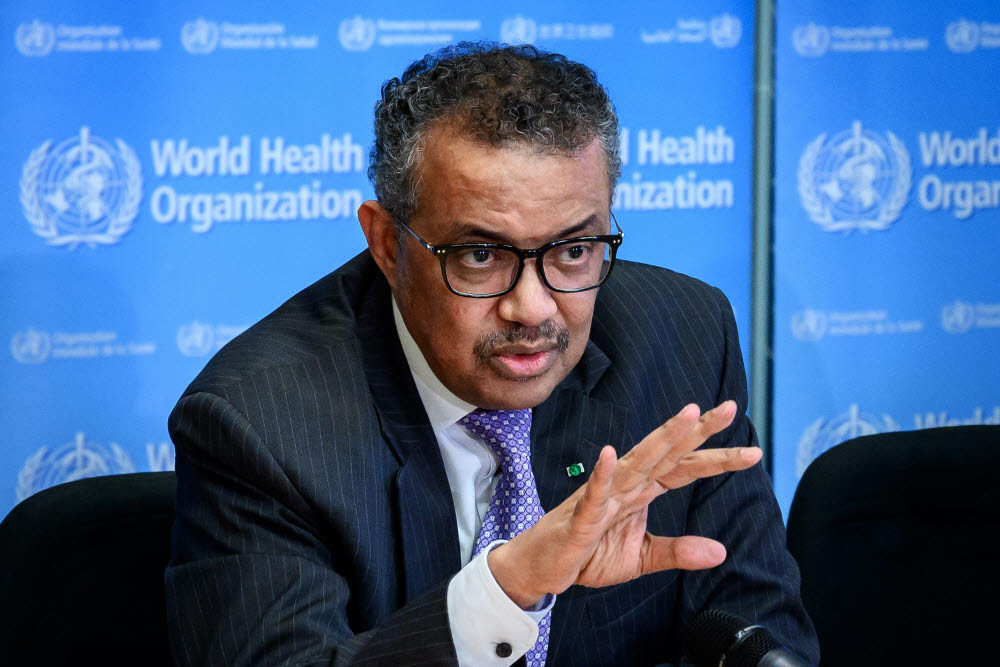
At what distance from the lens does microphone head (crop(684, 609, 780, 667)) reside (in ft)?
4.14

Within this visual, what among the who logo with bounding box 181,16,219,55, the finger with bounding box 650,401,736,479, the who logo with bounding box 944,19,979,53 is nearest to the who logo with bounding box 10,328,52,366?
the who logo with bounding box 181,16,219,55

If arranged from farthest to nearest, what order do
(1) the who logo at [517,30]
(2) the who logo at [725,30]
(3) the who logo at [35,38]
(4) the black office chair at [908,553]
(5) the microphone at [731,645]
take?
(2) the who logo at [725,30] < (1) the who logo at [517,30] < (3) the who logo at [35,38] < (4) the black office chair at [908,553] < (5) the microphone at [731,645]

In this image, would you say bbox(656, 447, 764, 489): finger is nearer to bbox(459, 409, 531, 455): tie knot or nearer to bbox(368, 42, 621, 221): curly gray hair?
bbox(459, 409, 531, 455): tie knot

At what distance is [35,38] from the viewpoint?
3.26 m

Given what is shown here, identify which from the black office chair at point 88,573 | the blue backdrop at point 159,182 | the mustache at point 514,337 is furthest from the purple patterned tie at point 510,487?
the blue backdrop at point 159,182

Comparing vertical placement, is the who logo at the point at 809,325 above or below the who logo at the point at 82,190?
below

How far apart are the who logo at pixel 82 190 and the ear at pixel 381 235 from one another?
1659 millimetres

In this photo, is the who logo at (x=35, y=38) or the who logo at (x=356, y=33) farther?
the who logo at (x=356, y=33)

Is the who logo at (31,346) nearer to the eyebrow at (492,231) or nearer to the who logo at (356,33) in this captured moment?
the who logo at (356,33)

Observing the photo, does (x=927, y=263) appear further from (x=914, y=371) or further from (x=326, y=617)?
(x=326, y=617)

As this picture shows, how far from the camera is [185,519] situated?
1.77 meters

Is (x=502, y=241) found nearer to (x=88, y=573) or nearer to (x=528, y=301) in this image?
(x=528, y=301)

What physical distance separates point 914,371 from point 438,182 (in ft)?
9.08

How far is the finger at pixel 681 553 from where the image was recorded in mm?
1571
